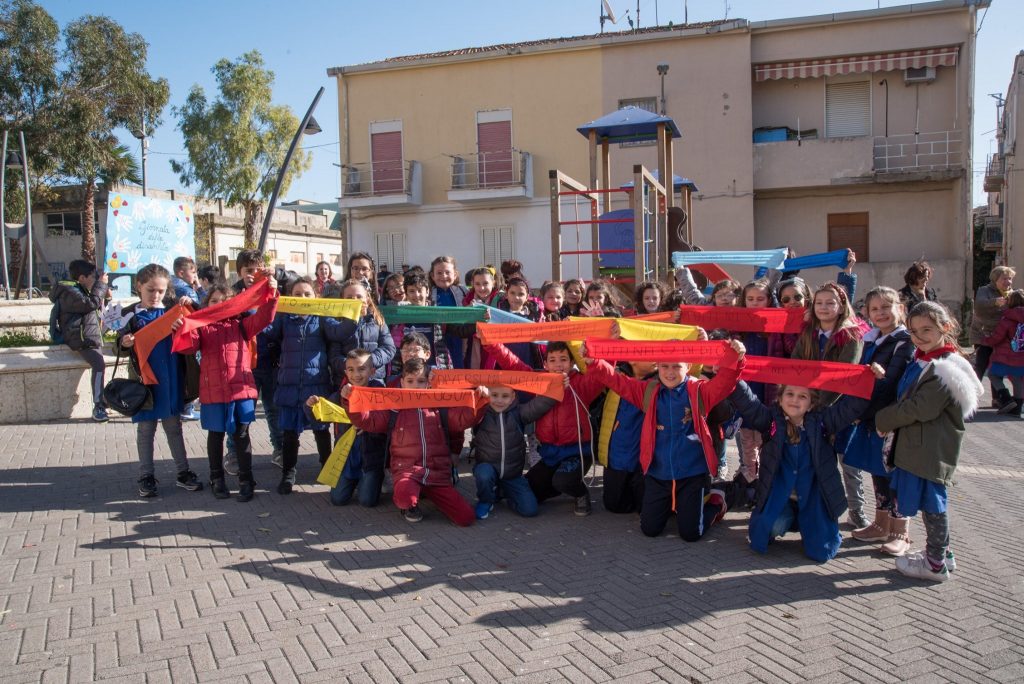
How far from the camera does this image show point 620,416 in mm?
5719

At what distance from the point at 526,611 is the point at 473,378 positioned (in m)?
2.13

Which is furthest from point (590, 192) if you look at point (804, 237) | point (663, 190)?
point (804, 237)

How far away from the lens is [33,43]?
28.1 metres

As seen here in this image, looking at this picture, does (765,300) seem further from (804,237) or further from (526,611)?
(804,237)

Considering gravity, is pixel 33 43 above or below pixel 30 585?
above

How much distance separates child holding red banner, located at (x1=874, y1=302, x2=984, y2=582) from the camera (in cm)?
429

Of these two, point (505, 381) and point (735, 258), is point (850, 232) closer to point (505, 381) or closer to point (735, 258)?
point (735, 258)

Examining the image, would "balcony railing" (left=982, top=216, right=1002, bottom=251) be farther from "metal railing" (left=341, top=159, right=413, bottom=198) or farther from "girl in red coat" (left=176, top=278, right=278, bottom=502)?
"girl in red coat" (left=176, top=278, right=278, bottom=502)

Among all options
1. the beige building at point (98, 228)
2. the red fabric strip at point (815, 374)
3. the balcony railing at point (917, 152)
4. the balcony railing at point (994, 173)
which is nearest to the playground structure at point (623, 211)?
the red fabric strip at point (815, 374)

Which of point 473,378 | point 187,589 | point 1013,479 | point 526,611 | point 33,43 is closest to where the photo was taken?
point 526,611

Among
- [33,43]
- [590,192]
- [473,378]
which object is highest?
[33,43]

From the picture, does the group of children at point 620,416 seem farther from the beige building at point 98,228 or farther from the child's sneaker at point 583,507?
the beige building at point 98,228

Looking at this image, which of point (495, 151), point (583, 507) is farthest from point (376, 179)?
point (583, 507)

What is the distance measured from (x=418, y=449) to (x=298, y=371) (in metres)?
1.30
